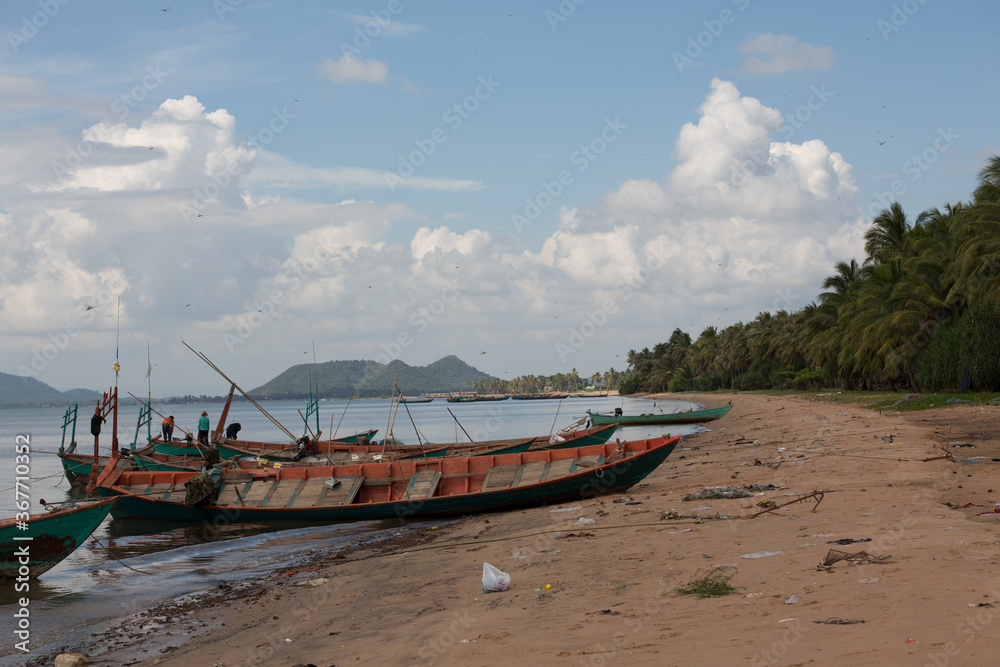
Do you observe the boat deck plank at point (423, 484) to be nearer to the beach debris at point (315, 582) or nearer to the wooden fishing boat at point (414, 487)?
the wooden fishing boat at point (414, 487)

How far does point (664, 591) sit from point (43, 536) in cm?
1002

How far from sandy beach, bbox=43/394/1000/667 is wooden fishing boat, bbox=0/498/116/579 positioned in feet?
8.69

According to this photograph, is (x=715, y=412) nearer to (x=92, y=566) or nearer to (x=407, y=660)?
(x=92, y=566)

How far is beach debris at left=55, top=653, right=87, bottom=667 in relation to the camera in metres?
7.65

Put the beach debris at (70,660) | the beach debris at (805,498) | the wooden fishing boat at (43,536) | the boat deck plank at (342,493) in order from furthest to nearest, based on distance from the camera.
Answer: the boat deck plank at (342,493), the wooden fishing boat at (43,536), the beach debris at (805,498), the beach debris at (70,660)

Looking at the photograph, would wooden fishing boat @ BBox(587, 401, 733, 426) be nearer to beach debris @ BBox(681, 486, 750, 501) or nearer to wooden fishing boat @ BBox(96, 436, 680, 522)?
wooden fishing boat @ BBox(96, 436, 680, 522)

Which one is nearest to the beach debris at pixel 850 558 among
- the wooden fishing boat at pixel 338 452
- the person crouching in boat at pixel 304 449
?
the wooden fishing boat at pixel 338 452

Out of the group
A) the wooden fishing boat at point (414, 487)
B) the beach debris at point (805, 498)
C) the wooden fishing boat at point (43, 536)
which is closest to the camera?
the beach debris at point (805, 498)

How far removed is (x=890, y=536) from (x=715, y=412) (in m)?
38.2

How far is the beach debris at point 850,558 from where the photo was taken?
6.66m

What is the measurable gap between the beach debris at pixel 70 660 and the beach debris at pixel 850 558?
7.55 m

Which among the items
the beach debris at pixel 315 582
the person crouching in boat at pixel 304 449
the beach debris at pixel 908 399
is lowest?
the beach debris at pixel 315 582

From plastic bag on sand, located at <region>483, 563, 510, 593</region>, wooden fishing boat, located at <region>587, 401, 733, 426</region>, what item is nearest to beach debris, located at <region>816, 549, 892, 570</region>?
plastic bag on sand, located at <region>483, 563, 510, 593</region>

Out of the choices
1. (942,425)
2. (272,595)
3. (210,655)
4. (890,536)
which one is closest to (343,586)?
(272,595)
